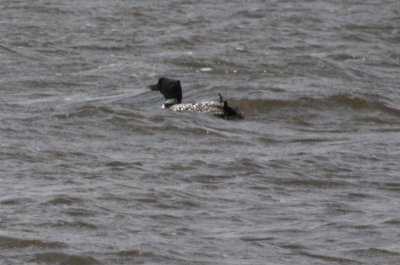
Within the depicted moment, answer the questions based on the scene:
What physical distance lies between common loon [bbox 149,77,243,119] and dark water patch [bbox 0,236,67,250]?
240 inches

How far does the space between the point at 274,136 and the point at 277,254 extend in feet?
17.3

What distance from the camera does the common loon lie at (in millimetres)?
16344

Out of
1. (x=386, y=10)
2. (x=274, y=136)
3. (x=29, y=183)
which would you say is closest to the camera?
(x=29, y=183)

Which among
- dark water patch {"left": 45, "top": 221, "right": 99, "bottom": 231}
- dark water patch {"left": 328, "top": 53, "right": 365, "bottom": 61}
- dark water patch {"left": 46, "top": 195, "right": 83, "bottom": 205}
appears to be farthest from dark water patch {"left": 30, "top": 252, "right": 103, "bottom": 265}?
dark water patch {"left": 328, "top": 53, "right": 365, "bottom": 61}

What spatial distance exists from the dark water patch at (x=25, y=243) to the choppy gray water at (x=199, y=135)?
0.02m

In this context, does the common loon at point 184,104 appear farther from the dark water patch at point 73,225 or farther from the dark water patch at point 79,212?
the dark water patch at point 73,225

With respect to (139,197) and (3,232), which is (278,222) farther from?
(3,232)

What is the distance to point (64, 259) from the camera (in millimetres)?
10008

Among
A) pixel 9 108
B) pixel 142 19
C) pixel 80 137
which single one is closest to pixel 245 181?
pixel 80 137

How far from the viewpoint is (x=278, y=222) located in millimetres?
11305

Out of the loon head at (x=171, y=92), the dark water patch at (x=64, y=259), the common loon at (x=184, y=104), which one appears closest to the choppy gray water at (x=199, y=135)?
the dark water patch at (x=64, y=259)

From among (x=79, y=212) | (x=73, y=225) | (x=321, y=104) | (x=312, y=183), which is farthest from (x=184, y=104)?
(x=73, y=225)

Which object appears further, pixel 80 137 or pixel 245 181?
pixel 80 137

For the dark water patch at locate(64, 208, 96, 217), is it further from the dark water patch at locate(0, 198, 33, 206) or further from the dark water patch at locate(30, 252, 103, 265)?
the dark water patch at locate(30, 252, 103, 265)
